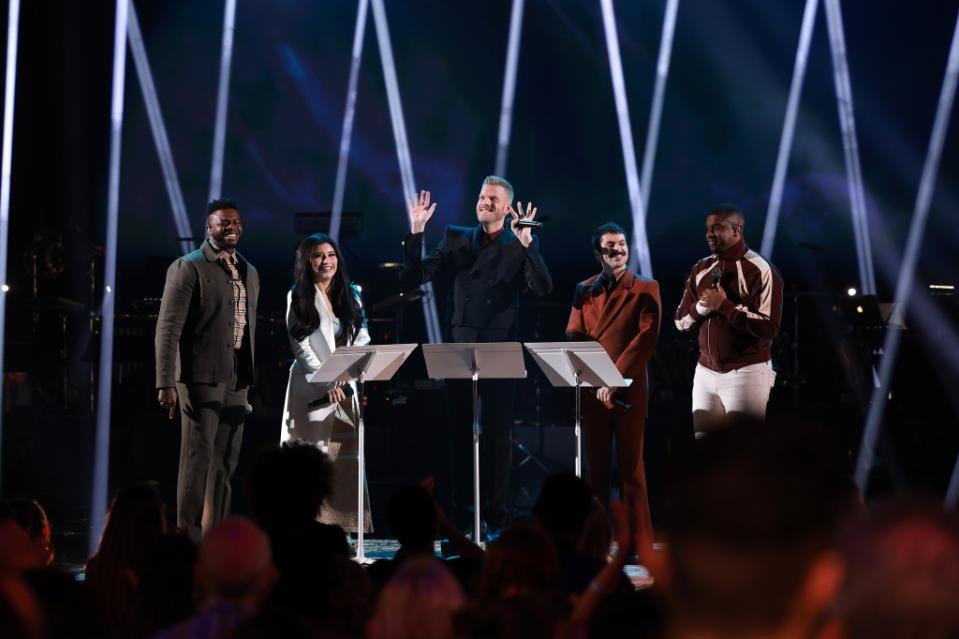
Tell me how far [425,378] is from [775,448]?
7.05 metres

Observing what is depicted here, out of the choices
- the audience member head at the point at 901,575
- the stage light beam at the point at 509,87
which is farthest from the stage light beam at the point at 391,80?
the audience member head at the point at 901,575

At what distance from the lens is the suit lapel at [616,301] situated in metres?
5.48

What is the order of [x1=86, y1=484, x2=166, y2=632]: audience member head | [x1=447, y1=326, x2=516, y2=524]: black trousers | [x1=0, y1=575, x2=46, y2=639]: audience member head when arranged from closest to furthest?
[x1=0, y1=575, x2=46, y2=639]: audience member head → [x1=86, y1=484, x2=166, y2=632]: audience member head → [x1=447, y1=326, x2=516, y2=524]: black trousers

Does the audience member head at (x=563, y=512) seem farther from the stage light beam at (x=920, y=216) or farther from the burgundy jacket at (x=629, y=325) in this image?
the stage light beam at (x=920, y=216)

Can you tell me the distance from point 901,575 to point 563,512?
1787 mm

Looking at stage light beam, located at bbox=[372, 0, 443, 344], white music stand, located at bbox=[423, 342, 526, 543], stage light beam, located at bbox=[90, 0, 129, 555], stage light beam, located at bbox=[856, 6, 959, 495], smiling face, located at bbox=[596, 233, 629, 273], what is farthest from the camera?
stage light beam, located at bbox=[372, 0, 443, 344]

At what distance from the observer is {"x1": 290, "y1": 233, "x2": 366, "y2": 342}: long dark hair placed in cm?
560

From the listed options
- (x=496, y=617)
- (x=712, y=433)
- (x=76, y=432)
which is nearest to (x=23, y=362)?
(x=76, y=432)

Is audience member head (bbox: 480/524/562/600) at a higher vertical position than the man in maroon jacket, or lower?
lower

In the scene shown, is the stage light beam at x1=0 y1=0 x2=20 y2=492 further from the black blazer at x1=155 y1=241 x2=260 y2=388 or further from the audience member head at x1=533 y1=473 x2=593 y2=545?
the audience member head at x1=533 y1=473 x2=593 y2=545

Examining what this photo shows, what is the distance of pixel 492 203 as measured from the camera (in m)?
5.83

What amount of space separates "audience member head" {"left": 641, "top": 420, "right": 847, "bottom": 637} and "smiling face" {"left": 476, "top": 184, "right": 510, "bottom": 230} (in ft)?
15.9

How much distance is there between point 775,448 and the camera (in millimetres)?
1005

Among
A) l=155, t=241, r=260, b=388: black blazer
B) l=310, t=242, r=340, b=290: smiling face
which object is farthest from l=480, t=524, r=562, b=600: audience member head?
l=310, t=242, r=340, b=290: smiling face
